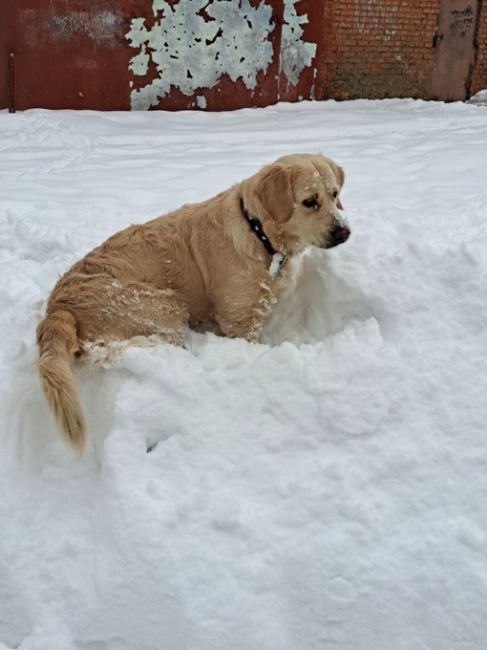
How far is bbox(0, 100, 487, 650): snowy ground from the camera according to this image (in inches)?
93.0

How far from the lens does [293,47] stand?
10922 mm

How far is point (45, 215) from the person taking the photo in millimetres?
4809

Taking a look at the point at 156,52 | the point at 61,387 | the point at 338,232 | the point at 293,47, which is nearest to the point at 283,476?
the point at 61,387

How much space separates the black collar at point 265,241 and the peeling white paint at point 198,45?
7434 mm

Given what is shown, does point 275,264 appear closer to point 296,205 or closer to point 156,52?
point 296,205

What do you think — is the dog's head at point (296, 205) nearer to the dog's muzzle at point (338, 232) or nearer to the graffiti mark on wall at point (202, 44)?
the dog's muzzle at point (338, 232)

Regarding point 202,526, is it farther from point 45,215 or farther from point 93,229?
point 45,215

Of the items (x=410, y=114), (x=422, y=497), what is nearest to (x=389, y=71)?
(x=410, y=114)

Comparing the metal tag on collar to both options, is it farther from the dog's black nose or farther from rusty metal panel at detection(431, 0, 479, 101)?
rusty metal panel at detection(431, 0, 479, 101)

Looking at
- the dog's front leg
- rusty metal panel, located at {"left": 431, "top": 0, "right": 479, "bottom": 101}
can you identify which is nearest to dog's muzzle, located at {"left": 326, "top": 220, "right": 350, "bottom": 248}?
the dog's front leg

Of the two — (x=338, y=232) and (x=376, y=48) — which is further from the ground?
(x=376, y=48)

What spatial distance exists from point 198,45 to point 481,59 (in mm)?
5924

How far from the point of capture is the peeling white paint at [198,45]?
32.3ft

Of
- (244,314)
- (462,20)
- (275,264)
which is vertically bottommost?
(244,314)
